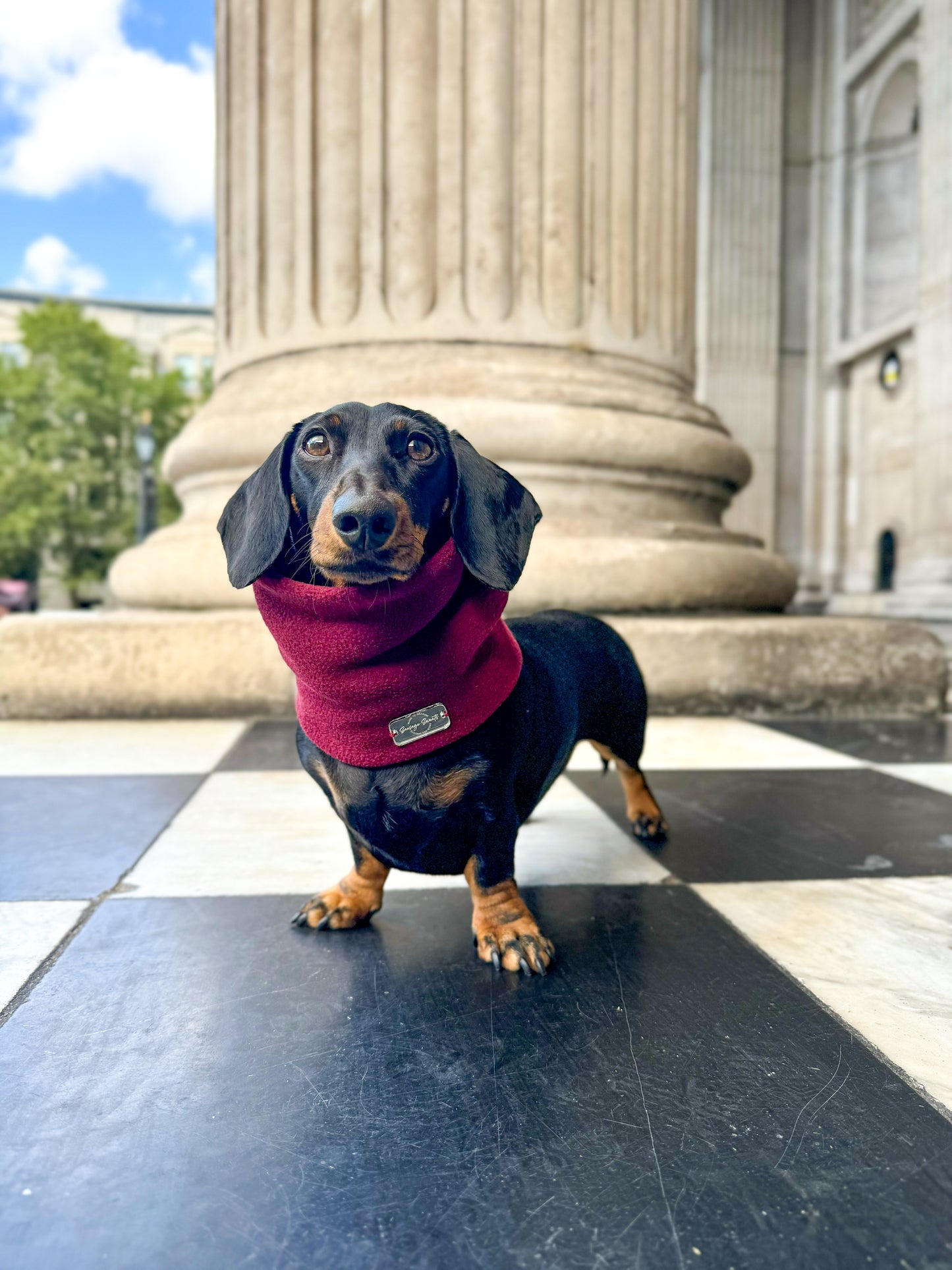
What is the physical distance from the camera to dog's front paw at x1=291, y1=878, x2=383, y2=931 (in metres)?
1.22

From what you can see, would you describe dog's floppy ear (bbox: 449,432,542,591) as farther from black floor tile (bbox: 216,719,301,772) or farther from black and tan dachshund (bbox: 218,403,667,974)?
black floor tile (bbox: 216,719,301,772)

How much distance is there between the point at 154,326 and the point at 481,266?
4202 cm

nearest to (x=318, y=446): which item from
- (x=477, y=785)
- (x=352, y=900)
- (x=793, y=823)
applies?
(x=477, y=785)

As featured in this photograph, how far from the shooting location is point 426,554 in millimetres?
1051

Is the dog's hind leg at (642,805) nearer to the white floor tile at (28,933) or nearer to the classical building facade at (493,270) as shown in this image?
the white floor tile at (28,933)

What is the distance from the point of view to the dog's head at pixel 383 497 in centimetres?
97

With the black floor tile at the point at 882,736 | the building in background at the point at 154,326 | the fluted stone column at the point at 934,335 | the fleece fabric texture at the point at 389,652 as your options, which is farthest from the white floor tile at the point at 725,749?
the building in background at the point at 154,326

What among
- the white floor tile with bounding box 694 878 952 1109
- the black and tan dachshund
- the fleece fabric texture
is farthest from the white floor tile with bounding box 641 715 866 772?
the fleece fabric texture

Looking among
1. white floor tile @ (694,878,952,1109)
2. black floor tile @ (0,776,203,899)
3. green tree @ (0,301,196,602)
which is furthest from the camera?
green tree @ (0,301,196,602)

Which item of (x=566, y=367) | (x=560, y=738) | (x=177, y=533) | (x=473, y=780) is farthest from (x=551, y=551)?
(x=473, y=780)

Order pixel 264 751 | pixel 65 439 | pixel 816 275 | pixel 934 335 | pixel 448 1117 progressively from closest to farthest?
pixel 448 1117, pixel 264 751, pixel 934 335, pixel 816 275, pixel 65 439

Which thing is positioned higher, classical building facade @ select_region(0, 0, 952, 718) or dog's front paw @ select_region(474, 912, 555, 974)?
classical building facade @ select_region(0, 0, 952, 718)

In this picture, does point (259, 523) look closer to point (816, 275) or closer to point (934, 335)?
point (934, 335)

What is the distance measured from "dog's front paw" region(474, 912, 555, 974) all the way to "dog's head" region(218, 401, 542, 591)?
424mm
